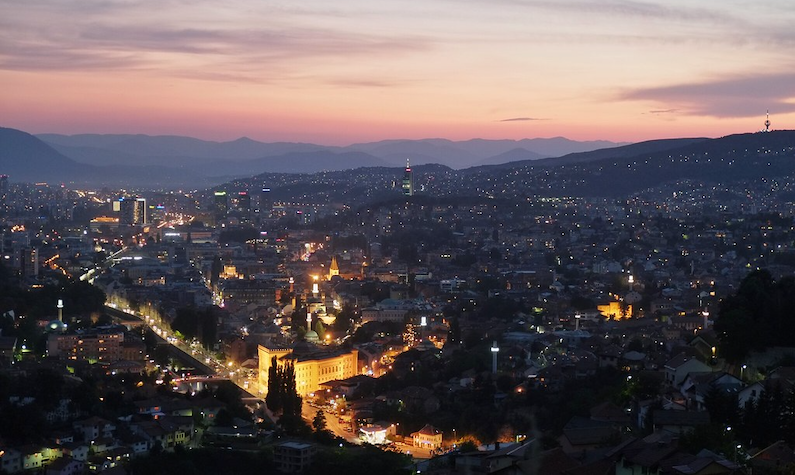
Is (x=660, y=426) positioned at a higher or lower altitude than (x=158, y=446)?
higher

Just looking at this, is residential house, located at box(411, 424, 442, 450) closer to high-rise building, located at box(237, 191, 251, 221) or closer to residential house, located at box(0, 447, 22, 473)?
residential house, located at box(0, 447, 22, 473)

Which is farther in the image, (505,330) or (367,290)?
(367,290)

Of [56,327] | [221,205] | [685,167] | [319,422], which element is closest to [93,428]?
[319,422]

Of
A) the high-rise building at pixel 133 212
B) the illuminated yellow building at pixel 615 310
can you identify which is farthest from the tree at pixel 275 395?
the high-rise building at pixel 133 212

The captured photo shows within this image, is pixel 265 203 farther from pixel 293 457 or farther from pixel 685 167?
pixel 293 457

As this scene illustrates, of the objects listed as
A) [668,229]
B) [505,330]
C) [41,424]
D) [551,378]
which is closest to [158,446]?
[41,424]

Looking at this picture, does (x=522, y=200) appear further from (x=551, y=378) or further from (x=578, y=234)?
(x=551, y=378)
